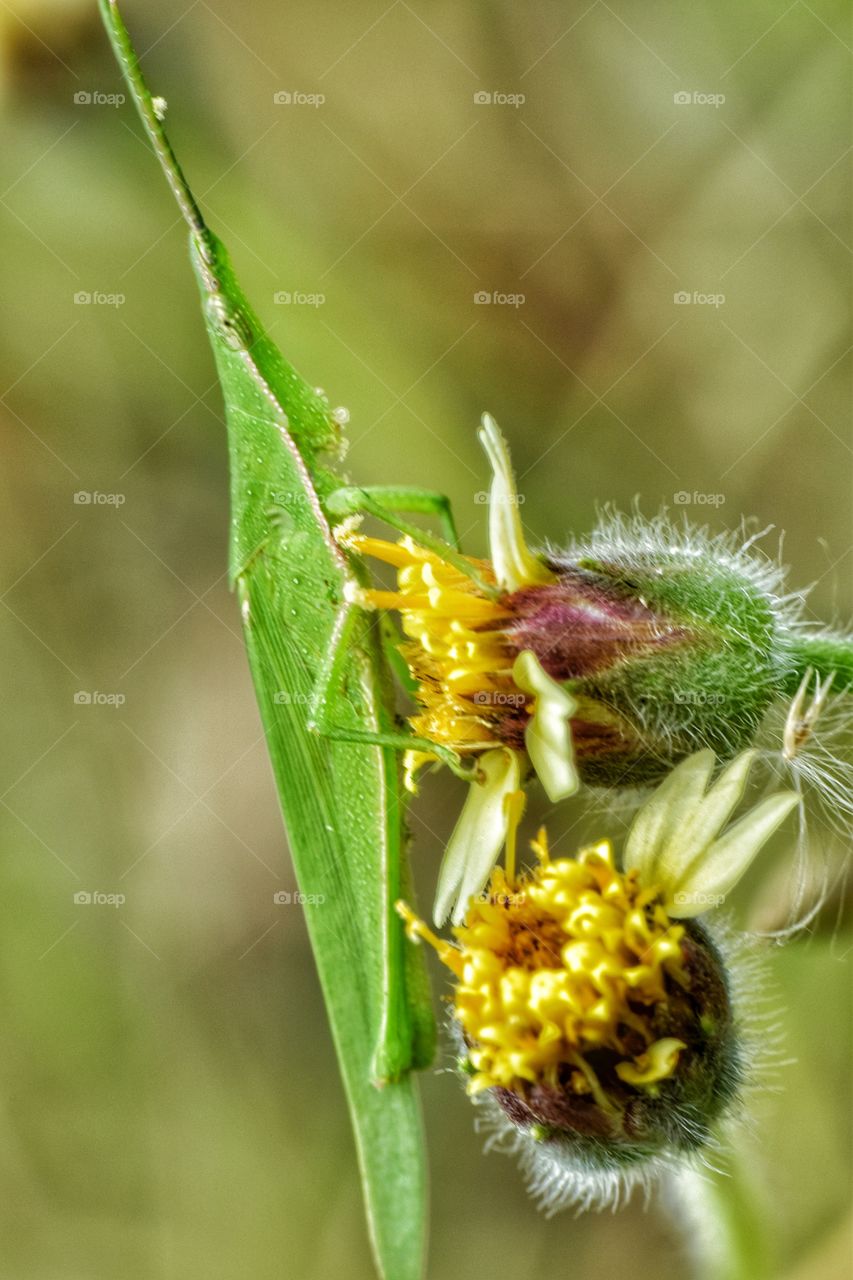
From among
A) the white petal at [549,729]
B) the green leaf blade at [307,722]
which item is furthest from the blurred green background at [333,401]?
the white petal at [549,729]

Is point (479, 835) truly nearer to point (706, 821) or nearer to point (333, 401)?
point (706, 821)

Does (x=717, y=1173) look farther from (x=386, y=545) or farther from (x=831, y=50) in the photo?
(x=831, y=50)

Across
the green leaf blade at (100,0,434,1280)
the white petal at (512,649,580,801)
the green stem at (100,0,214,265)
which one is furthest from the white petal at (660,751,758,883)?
the green stem at (100,0,214,265)

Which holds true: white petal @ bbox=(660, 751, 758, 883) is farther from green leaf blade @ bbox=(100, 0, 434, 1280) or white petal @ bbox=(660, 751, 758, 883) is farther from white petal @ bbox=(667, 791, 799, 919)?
green leaf blade @ bbox=(100, 0, 434, 1280)

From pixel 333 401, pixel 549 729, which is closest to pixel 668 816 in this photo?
pixel 549 729

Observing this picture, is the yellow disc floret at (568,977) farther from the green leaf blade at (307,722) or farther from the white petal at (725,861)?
the green leaf blade at (307,722)
